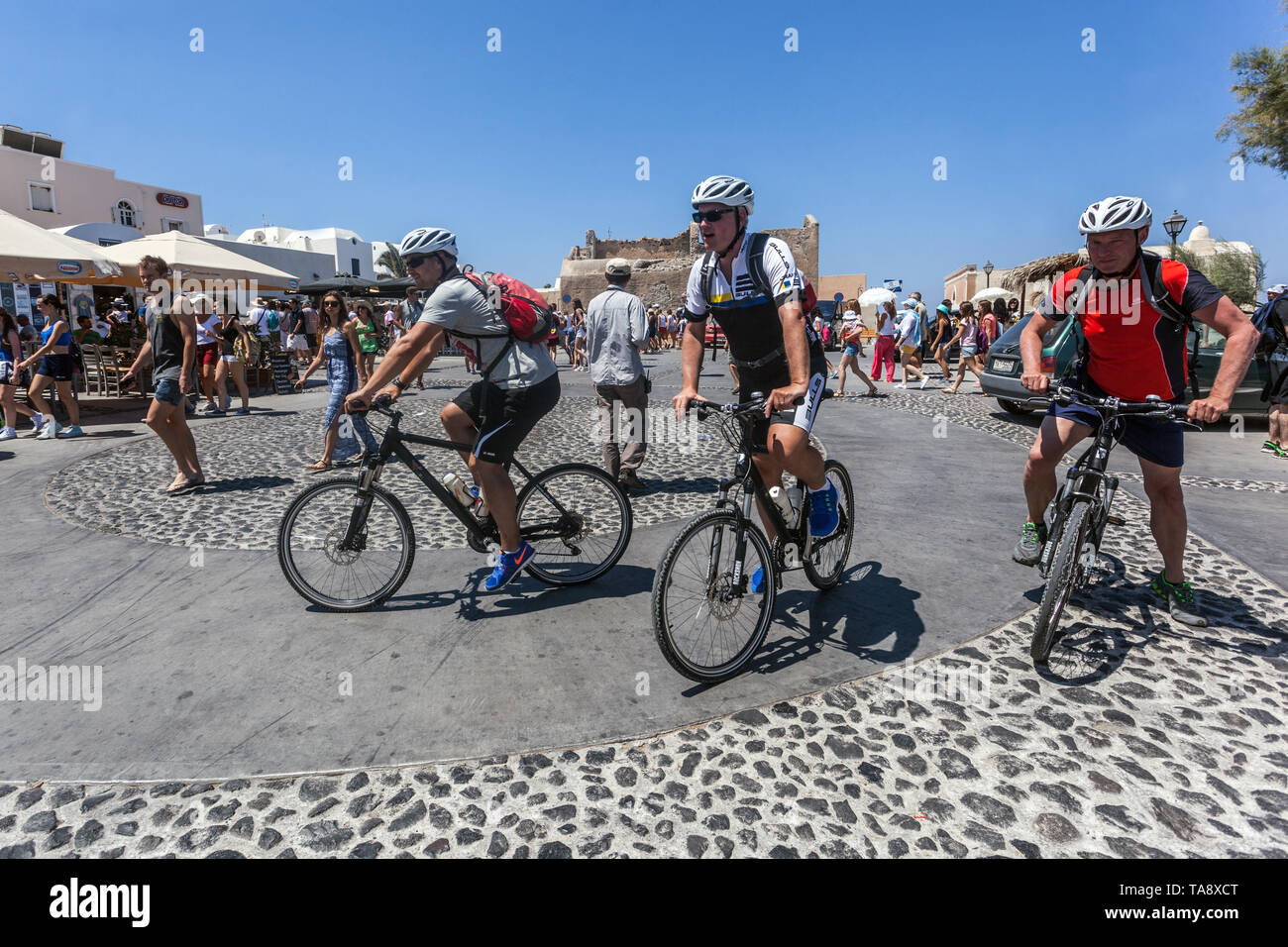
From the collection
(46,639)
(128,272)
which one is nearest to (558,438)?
(46,639)

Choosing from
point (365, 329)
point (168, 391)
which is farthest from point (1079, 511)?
point (365, 329)

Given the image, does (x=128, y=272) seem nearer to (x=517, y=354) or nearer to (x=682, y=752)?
(x=517, y=354)

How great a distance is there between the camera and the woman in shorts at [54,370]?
9.16 m

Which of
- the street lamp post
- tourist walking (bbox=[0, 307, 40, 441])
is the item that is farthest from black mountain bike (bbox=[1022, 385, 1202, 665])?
the street lamp post

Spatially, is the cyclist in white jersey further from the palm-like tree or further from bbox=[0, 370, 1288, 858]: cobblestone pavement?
the palm-like tree

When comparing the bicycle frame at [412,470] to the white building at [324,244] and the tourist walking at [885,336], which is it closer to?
the tourist walking at [885,336]

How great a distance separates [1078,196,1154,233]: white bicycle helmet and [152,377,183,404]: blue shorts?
259 inches

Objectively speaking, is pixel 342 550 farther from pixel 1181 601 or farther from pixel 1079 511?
pixel 1181 601

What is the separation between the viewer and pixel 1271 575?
13.8 ft

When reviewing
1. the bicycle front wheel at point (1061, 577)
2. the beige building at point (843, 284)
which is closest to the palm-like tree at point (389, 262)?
the beige building at point (843, 284)

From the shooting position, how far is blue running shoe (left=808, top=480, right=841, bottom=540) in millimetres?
3598

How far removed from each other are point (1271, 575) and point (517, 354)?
4.36 metres

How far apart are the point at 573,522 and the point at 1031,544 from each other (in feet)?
7.94

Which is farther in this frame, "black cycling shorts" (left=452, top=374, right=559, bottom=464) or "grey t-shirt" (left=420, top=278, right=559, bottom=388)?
"black cycling shorts" (left=452, top=374, right=559, bottom=464)
